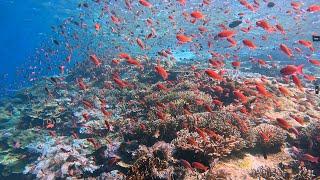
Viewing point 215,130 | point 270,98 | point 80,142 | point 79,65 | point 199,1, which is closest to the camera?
point 215,130

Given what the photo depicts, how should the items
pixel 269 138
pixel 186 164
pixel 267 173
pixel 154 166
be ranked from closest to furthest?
pixel 154 166
pixel 186 164
pixel 267 173
pixel 269 138

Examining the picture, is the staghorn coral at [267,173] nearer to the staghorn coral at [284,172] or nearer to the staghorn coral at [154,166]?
the staghorn coral at [284,172]

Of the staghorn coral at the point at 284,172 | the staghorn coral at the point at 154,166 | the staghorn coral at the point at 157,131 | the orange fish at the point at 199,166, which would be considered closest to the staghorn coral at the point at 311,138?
the staghorn coral at the point at 284,172

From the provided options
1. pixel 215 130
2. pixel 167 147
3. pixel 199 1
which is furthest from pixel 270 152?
pixel 199 1

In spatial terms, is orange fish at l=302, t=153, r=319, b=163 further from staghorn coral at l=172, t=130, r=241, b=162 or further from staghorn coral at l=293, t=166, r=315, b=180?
staghorn coral at l=172, t=130, r=241, b=162

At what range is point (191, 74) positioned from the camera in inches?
610

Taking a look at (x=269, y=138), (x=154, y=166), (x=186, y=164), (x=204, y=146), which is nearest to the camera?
(x=154, y=166)

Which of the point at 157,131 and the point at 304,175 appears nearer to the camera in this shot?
the point at 304,175

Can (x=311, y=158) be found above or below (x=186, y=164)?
below

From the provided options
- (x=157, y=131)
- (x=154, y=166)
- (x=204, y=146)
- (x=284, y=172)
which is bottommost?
(x=284, y=172)

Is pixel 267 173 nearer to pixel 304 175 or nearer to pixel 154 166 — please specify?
pixel 304 175

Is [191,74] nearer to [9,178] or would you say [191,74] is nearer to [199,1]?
[9,178]

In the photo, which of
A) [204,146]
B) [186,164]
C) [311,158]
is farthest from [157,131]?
[311,158]

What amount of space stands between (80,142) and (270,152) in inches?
265
